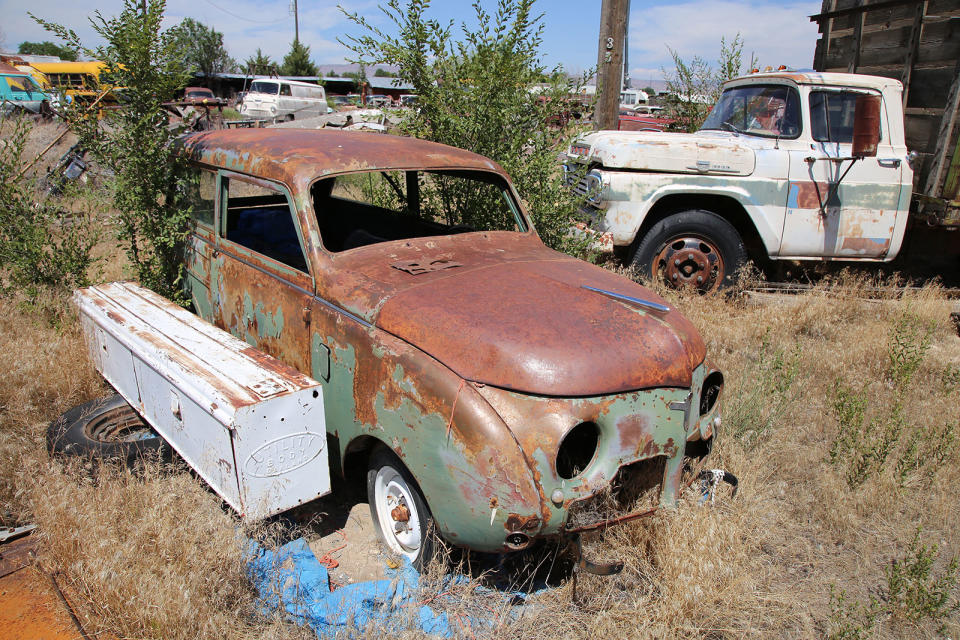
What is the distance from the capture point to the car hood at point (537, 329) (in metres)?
2.32

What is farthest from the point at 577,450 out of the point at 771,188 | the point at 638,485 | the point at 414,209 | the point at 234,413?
the point at 771,188

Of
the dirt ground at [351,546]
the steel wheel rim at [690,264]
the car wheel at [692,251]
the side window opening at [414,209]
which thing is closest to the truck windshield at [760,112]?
the car wheel at [692,251]

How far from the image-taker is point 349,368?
272 centimetres

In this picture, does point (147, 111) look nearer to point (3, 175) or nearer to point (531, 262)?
point (3, 175)

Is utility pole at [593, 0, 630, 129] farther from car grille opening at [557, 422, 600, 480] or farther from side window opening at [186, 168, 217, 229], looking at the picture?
car grille opening at [557, 422, 600, 480]

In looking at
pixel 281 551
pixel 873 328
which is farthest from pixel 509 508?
pixel 873 328

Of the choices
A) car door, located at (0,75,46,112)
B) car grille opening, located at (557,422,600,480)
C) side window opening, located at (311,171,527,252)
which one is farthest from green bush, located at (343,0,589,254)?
car door, located at (0,75,46,112)

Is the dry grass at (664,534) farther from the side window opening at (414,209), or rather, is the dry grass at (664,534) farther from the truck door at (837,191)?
the truck door at (837,191)

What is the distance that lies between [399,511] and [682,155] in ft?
13.9

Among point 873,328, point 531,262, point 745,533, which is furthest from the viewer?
→ point 873,328

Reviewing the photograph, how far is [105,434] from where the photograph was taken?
3586 millimetres

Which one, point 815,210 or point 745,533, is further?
point 815,210

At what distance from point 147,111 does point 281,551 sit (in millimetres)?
3359

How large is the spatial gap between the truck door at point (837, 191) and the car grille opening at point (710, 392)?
128 inches
